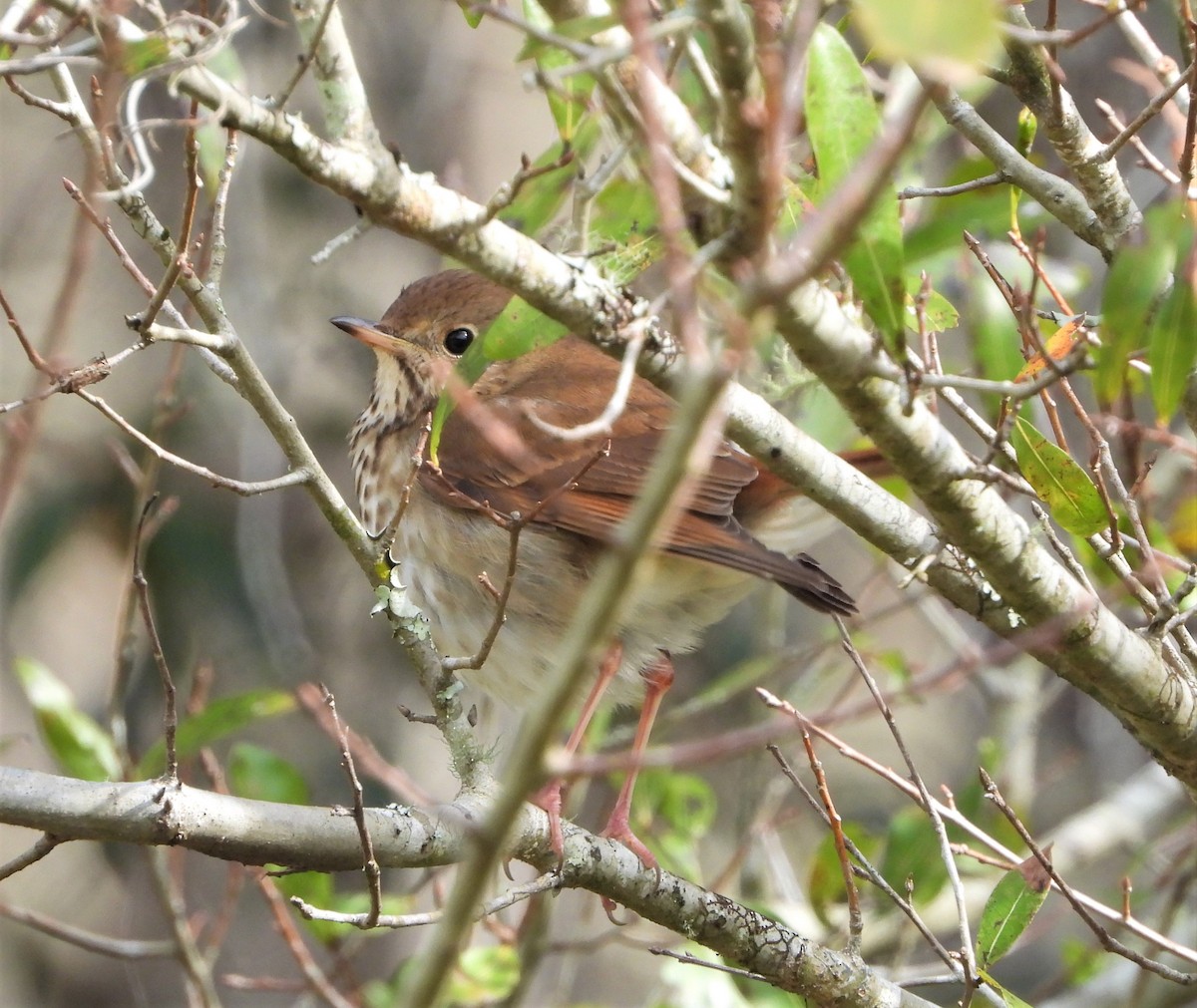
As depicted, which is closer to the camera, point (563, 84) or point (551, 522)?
point (563, 84)

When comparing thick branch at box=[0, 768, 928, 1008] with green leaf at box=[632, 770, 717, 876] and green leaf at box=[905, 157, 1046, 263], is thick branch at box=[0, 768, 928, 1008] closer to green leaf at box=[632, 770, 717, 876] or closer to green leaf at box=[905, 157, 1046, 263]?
green leaf at box=[905, 157, 1046, 263]

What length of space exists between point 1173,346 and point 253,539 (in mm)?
4419

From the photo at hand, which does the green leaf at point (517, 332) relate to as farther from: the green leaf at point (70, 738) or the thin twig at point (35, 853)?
the green leaf at point (70, 738)

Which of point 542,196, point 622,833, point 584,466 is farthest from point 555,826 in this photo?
point 542,196

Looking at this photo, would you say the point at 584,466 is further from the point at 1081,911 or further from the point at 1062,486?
the point at 1081,911

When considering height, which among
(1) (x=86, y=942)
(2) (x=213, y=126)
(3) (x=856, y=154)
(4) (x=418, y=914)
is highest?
(1) (x=86, y=942)

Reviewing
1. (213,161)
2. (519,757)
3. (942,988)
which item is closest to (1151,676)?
(519,757)

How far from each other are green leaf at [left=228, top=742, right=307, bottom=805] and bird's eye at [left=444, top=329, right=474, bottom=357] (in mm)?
1237

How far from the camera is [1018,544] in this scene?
2.38 metres

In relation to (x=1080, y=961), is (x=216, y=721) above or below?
above

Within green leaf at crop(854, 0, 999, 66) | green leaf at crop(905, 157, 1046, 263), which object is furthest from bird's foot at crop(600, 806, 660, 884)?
green leaf at crop(854, 0, 999, 66)

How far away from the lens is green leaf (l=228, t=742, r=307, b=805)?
3721 millimetres

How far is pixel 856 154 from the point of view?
192 cm

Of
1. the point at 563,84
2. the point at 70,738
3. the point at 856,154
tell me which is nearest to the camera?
the point at 856,154
